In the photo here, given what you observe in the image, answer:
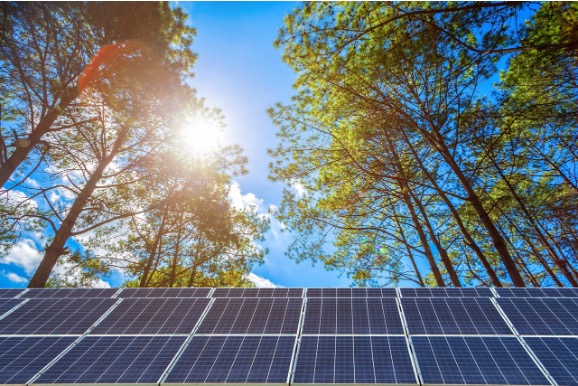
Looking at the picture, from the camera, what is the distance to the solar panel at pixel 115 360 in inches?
195

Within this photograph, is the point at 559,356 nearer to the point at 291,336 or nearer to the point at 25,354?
the point at 291,336

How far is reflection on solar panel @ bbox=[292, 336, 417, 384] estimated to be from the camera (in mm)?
4676

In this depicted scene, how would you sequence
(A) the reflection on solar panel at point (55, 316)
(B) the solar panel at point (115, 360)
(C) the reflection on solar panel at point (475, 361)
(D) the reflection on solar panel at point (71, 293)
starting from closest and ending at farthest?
(C) the reflection on solar panel at point (475, 361), (B) the solar panel at point (115, 360), (A) the reflection on solar panel at point (55, 316), (D) the reflection on solar panel at point (71, 293)

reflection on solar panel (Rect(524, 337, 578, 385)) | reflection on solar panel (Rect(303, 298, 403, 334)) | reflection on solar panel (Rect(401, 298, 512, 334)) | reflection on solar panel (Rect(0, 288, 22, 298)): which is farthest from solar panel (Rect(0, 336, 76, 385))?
reflection on solar panel (Rect(524, 337, 578, 385))

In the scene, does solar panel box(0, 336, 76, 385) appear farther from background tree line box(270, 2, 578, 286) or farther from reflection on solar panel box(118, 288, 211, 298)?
background tree line box(270, 2, 578, 286)

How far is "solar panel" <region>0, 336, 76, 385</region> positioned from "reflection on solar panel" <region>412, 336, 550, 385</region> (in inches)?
240

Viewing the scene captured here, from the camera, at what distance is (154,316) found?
6.67 m

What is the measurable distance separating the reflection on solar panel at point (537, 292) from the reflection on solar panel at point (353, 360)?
3.10 meters

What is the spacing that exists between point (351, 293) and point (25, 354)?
6257 millimetres

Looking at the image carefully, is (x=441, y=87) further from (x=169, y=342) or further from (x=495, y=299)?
(x=169, y=342)

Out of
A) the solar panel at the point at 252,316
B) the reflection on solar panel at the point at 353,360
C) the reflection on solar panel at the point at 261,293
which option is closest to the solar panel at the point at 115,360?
the solar panel at the point at 252,316

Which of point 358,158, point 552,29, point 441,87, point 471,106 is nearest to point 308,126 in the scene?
point 358,158

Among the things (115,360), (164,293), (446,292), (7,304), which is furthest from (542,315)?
(7,304)

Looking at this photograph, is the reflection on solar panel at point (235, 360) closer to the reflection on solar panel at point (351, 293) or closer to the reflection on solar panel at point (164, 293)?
the reflection on solar panel at point (351, 293)
